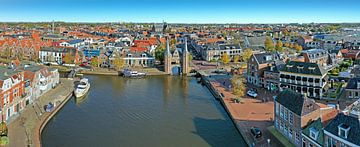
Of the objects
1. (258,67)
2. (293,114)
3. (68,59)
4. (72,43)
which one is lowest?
(293,114)

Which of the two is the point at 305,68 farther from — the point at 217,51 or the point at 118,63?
the point at 217,51

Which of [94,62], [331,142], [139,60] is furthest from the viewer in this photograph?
[139,60]

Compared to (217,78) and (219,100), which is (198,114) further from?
(217,78)

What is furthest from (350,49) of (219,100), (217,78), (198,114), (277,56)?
(198,114)

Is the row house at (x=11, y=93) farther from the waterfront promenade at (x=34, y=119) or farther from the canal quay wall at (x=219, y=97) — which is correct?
the canal quay wall at (x=219, y=97)

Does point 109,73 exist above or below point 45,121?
above

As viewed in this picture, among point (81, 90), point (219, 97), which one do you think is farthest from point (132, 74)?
point (219, 97)
